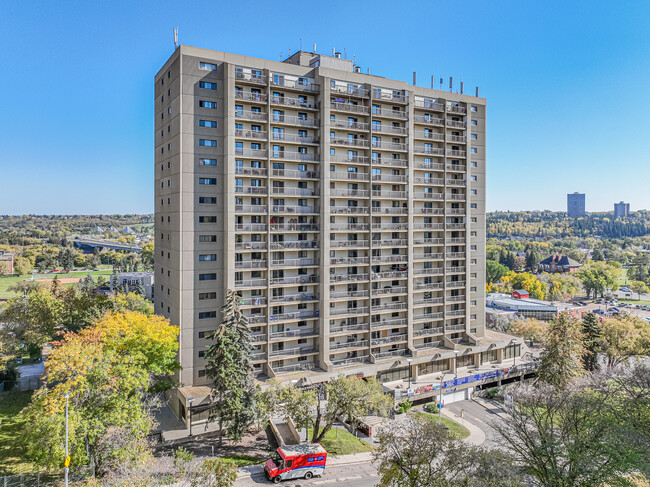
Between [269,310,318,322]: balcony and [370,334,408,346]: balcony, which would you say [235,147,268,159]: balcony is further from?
[370,334,408,346]: balcony

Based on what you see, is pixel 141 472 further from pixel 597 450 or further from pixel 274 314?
pixel 597 450

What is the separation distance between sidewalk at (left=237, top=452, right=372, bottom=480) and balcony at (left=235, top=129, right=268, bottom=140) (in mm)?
31129

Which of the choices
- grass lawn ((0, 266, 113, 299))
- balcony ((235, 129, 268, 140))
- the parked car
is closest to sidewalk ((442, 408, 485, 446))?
the parked car

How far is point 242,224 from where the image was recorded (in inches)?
1736

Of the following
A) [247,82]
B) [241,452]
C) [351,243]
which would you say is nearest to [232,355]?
[241,452]

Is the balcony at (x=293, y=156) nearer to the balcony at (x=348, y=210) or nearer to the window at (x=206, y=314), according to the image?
the balcony at (x=348, y=210)

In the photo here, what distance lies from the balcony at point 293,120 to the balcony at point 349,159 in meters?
4.29

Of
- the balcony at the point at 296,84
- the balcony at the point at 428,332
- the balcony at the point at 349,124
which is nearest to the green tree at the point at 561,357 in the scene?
the balcony at the point at 428,332

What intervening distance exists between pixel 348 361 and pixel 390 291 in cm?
1036

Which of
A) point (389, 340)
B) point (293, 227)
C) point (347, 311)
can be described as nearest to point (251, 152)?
point (293, 227)

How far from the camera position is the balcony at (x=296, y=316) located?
45.5m

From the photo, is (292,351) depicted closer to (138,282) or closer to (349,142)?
(349,142)

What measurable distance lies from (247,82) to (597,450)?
139 feet

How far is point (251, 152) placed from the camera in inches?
1751
